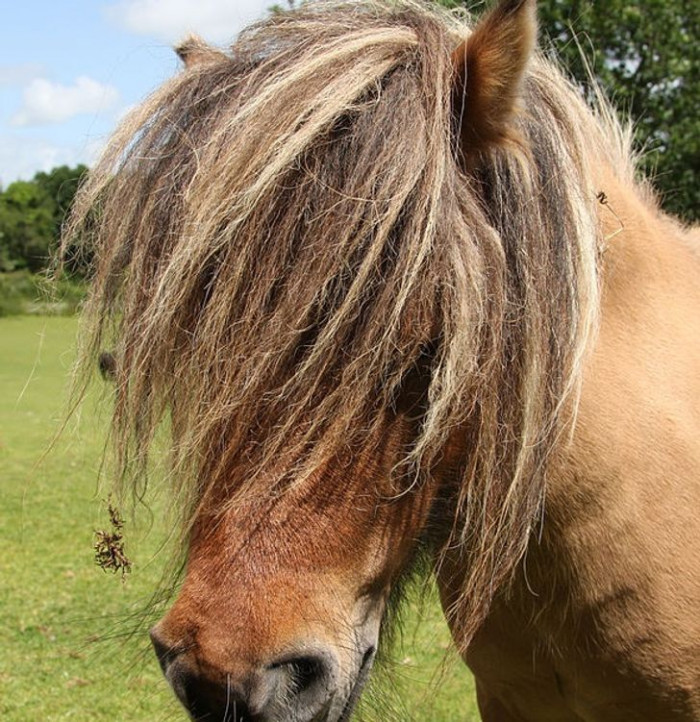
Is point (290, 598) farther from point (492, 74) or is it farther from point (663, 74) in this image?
point (663, 74)

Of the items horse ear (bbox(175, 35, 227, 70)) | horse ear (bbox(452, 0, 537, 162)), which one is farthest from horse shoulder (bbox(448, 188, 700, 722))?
horse ear (bbox(175, 35, 227, 70))

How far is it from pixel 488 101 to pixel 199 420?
2.71 feet

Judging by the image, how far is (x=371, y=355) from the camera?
158 centimetres

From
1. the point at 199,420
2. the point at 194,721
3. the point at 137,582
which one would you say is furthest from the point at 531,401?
the point at 137,582

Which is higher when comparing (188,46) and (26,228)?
(188,46)

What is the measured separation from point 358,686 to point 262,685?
0.28m

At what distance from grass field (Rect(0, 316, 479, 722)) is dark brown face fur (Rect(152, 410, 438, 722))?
55 centimetres

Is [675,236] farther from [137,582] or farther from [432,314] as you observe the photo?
[137,582]

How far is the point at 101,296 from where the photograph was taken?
193cm

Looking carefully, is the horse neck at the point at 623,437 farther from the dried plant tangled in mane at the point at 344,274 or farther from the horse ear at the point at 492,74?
the horse ear at the point at 492,74

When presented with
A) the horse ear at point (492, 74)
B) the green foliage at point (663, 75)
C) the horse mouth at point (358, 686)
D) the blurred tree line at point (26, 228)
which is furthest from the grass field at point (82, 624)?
the blurred tree line at point (26, 228)

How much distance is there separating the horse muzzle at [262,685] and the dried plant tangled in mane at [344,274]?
30cm

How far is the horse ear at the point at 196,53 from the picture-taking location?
6.57 feet

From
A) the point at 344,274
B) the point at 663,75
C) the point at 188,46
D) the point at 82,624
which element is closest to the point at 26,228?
the point at 663,75
